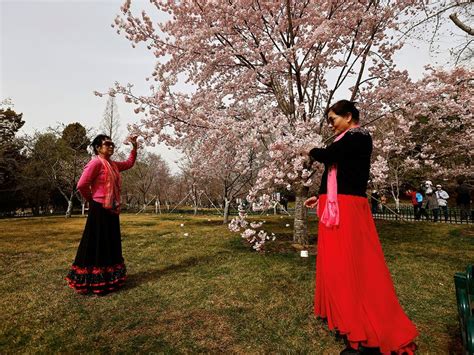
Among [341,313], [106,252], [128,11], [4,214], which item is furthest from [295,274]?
[4,214]

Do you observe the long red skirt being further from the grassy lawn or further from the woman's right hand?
the grassy lawn

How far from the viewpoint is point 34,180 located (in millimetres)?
28141

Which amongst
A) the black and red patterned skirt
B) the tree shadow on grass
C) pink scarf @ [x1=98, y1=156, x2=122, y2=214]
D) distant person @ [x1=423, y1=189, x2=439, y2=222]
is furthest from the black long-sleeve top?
distant person @ [x1=423, y1=189, x2=439, y2=222]

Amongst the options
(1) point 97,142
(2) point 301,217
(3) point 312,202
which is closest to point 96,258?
(1) point 97,142

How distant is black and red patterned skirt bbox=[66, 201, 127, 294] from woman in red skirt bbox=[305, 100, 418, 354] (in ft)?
10.6

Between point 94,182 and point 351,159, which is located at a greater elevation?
point 351,159

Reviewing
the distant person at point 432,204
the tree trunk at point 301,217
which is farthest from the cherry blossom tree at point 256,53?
the distant person at point 432,204

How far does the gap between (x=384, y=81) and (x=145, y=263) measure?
27.5ft

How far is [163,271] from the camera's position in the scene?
5.68 m

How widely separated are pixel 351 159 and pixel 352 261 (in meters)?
0.90

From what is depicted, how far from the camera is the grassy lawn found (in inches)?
117

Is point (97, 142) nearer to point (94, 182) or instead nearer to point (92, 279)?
point (94, 182)

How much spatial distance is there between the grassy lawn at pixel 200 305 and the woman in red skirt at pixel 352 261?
0.72 meters

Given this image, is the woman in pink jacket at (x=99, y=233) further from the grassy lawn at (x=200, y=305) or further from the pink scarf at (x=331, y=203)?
the pink scarf at (x=331, y=203)
